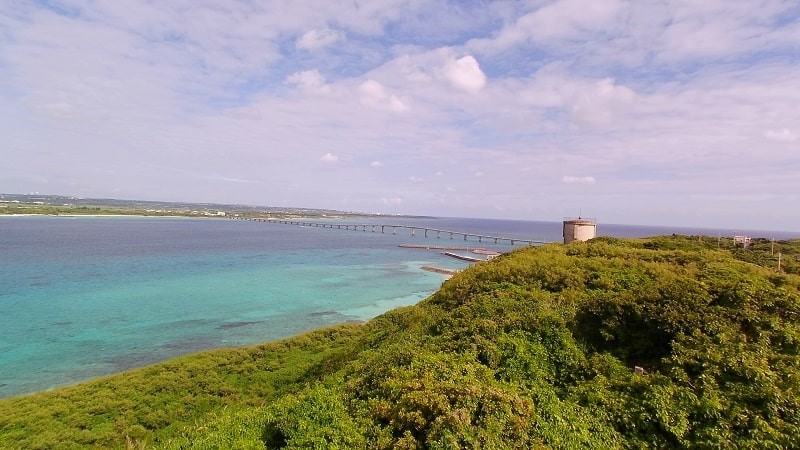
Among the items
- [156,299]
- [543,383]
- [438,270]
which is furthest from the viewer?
[438,270]

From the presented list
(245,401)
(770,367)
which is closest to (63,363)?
(245,401)

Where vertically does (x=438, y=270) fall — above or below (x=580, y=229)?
below

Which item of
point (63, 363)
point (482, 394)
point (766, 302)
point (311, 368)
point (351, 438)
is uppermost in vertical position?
point (766, 302)

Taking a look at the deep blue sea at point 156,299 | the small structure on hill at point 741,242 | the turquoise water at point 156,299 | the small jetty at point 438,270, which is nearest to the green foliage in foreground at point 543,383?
the deep blue sea at point 156,299

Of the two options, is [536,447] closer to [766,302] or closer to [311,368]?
[766,302]

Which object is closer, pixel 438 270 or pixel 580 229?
pixel 580 229

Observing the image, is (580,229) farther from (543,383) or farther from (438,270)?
(438,270)

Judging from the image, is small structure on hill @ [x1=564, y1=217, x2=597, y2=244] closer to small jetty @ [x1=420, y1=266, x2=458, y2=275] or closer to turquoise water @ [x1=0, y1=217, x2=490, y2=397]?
turquoise water @ [x1=0, y1=217, x2=490, y2=397]

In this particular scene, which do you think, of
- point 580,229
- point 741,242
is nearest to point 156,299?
point 580,229
